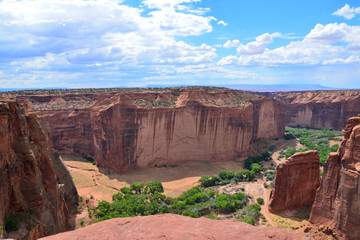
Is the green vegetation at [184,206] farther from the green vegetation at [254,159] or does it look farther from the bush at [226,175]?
the green vegetation at [254,159]

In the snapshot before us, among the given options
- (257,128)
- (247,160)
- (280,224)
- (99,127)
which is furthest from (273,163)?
(99,127)

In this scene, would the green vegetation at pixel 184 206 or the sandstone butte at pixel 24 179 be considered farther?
the green vegetation at pixel 184 206

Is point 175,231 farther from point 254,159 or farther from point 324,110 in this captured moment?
point 324,110

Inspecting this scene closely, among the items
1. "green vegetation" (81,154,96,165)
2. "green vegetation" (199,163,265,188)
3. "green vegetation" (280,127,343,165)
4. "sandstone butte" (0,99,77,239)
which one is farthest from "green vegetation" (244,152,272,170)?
"sandstone butte" (0,99,77,239)

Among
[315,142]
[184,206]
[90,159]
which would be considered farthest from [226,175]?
[315,142]

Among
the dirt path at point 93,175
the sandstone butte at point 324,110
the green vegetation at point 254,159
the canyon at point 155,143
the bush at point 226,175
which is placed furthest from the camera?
the sandstone butte at point 324,110

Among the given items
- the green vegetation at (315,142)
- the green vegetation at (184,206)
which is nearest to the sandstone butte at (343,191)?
the green vegetation at (184,206)

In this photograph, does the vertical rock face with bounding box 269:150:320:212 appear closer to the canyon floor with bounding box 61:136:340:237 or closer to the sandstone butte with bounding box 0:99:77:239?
the canyon floor with bounding box 61:136:340:237
